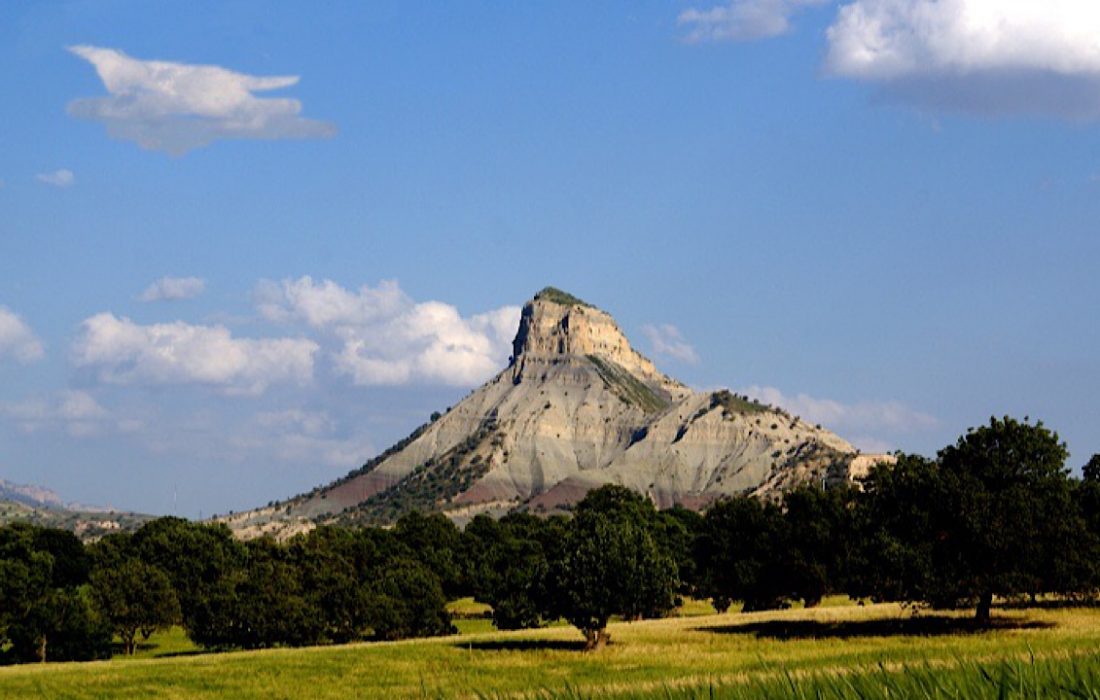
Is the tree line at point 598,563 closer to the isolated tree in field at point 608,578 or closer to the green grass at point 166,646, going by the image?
the isolated tree in field at point 608,578

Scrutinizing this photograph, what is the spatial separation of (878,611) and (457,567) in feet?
243

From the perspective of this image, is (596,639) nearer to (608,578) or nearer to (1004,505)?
(608,578)

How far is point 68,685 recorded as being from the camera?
198 feet

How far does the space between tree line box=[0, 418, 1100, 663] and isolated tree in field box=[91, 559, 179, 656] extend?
0.19 meters

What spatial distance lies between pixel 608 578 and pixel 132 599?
54.8 m

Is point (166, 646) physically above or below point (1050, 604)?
below

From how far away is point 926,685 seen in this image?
9086 mm

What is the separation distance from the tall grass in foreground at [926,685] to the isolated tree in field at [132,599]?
110m

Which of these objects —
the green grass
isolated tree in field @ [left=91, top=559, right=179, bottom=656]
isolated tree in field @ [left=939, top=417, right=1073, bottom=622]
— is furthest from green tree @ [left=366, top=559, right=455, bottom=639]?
isolated tree in field @ [left=939, top=417, right=1073, bottom=622]

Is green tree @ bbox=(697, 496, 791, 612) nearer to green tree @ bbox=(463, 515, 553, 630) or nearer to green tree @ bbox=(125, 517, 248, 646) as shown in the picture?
green tree @ bbox=(463, 515, 553, 630)

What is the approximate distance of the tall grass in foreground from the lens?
27.9 ft

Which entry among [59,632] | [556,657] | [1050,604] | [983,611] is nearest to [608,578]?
[556,657]

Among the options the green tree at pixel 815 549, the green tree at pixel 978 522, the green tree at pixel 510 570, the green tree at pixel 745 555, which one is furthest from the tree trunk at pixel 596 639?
the green tree at pixel 745 555

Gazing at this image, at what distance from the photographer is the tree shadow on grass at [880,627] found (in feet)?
226
